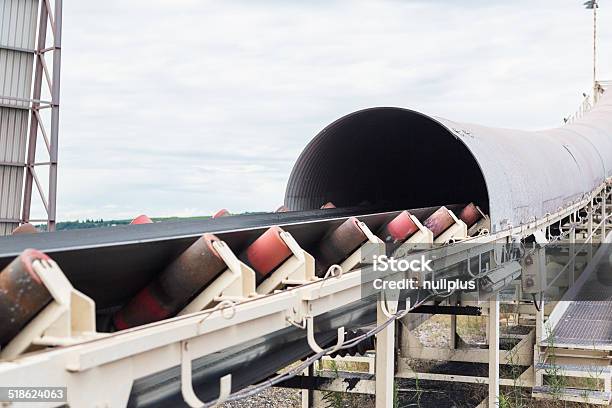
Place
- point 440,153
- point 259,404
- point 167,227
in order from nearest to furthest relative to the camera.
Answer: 1. point 167,227
2. point 440,153
3. point 259,404

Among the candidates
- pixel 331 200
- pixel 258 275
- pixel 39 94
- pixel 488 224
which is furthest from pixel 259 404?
pixel 258 275

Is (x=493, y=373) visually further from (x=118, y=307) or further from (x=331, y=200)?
(x=118, y=307)

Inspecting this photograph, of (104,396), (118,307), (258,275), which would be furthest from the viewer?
(258,275)

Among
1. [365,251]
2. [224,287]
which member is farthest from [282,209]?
[224,287]

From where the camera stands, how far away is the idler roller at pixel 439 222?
5410 mm

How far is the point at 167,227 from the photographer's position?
4.33m

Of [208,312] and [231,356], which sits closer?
[208,312]

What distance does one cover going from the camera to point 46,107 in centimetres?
1116

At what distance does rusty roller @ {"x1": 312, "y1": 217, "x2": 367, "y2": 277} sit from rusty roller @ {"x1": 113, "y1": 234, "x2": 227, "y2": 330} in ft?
4.47

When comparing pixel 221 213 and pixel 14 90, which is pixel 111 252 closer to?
pixel 221 213

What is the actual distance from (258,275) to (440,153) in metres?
5.67

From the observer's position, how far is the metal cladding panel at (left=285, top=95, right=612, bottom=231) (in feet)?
21.0

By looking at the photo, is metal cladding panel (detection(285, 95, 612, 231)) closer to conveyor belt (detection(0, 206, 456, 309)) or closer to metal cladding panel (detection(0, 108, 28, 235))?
conveyor belt (detection(0, 206, 456, 309))

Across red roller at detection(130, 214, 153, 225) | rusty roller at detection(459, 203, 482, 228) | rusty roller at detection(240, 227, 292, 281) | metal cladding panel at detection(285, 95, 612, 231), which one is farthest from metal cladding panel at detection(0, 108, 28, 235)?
rusty roller at detection(240, 227, 292, 281)
